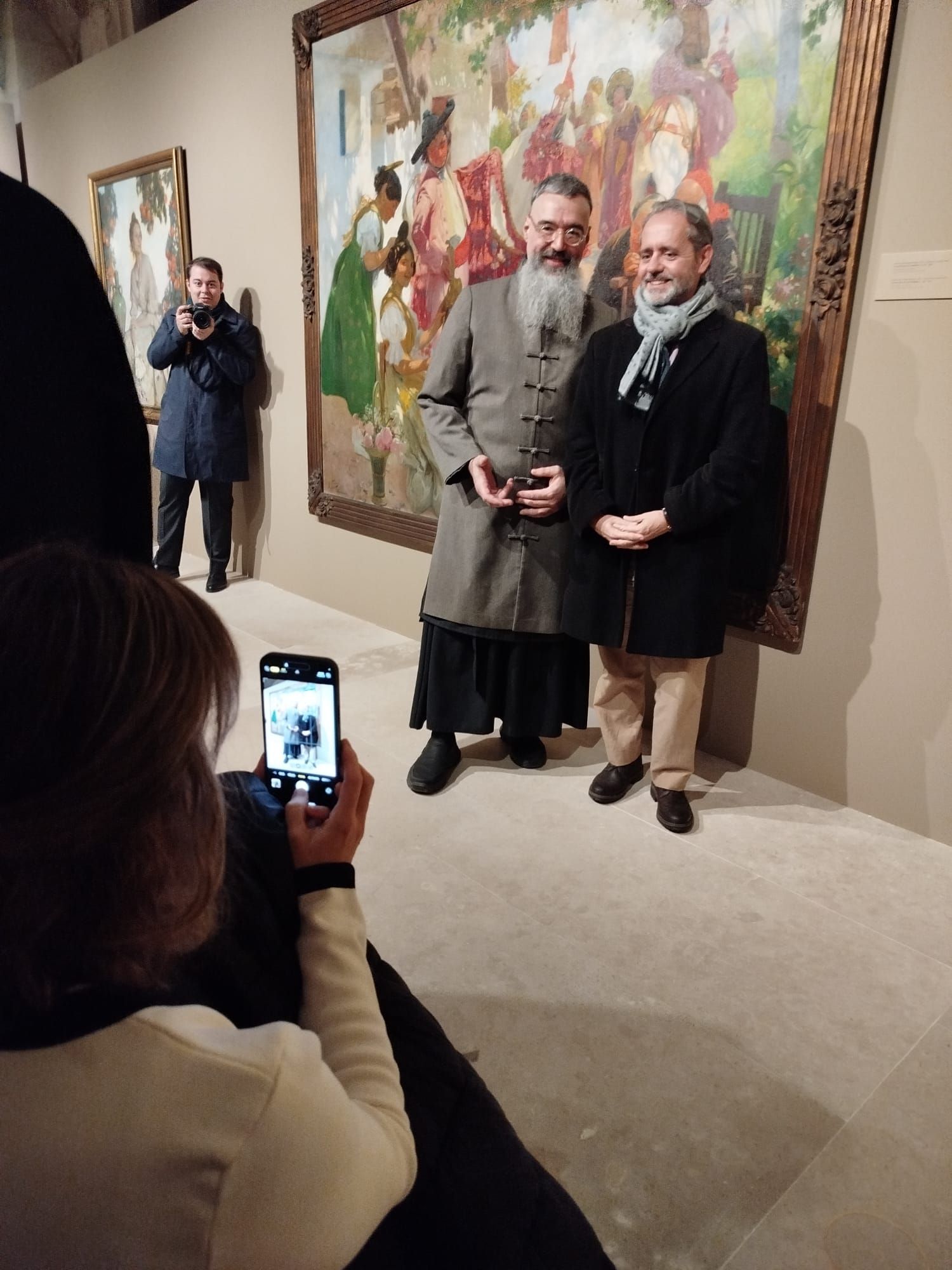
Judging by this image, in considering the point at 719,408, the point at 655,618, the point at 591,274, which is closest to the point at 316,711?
the point at 655,618

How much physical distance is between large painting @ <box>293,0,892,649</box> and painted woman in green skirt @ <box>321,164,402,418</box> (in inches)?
0.4

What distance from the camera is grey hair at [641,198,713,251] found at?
7.16ft

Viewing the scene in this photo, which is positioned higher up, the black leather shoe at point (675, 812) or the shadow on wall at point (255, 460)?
the shadow on wall at point (255, 460)

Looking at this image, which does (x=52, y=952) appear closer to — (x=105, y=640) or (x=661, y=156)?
(x=105, y=640)

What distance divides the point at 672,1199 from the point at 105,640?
4.43 feet

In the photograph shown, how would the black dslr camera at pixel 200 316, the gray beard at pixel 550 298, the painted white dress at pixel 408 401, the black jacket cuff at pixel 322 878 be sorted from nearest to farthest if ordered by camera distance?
the black jacket cuff at pixel 322 878 → the gray beard at pixel 550 298 → the painted white dress at pixel 408 401 → the black dslr camera at pixel 200 316

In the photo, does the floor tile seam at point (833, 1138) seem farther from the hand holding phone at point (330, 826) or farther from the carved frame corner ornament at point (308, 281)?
the carved frame corner ornament at point (308, 281)

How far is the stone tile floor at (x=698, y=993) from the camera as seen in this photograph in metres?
1.40

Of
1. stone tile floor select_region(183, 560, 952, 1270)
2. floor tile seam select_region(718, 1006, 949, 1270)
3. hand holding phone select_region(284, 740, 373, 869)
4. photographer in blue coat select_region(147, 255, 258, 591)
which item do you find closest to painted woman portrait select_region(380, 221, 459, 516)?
photographer in blue coat select_region(147, 255, 258, 591)

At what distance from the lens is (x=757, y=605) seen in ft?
8.83

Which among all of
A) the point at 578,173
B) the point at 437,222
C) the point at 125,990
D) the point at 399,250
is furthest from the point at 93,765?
the point at 399,250

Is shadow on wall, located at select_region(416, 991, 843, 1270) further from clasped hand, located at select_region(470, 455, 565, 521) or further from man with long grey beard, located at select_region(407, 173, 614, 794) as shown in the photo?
clasped hand, located at select_region(470, 455, 565, 521)

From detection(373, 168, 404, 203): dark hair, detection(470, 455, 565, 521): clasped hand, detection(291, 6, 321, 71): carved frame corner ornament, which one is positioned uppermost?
detection(291, 6, 321, 71): carved frame corner ornament

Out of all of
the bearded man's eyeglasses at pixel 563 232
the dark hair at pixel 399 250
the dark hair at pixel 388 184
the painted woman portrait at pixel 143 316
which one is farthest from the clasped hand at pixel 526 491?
A: the painted woman portrait at pixel 143 316
